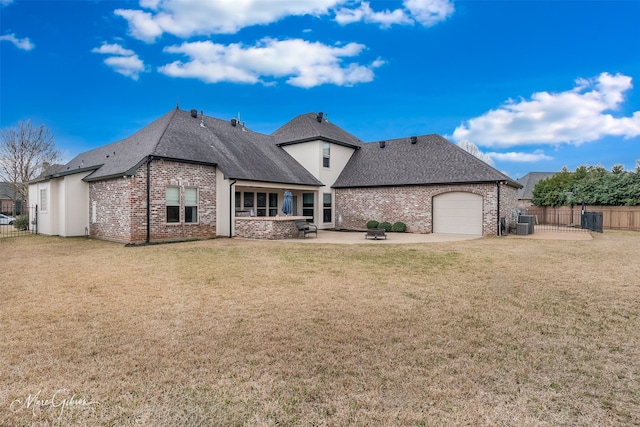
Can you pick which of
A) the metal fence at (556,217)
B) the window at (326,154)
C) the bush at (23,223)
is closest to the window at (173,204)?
the window at (326,154)

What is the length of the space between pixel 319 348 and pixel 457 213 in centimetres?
1709

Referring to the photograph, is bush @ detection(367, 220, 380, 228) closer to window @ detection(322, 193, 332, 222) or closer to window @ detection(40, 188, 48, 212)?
window @ detection(322, 193, 332, 222)

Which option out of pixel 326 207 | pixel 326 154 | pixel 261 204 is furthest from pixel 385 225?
pixel 261 204

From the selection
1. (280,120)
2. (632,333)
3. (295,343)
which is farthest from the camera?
(280,120)

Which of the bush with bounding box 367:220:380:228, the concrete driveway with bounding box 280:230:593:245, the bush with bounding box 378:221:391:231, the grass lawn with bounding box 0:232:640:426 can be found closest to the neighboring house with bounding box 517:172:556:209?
the concrete driveway with bounding box 280:230:593:245

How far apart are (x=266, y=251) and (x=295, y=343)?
7942 mm

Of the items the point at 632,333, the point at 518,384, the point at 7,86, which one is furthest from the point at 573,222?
the point at 7,86

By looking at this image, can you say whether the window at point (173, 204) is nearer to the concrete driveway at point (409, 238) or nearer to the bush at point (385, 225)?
the concrete driveway at point (409, 238)

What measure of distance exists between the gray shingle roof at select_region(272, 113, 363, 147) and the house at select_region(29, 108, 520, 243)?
0.35 feet

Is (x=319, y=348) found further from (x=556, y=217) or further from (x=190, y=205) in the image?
(x=556, y=217)

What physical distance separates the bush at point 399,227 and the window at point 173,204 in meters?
11.9

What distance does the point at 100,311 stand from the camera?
520cm

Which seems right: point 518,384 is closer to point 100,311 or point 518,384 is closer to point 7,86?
point 100,311

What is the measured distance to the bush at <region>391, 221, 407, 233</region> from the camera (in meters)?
20.1
